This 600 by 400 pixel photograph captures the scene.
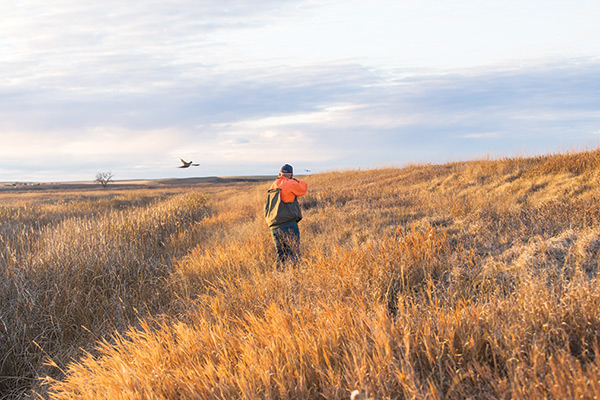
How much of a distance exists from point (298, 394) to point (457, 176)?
14755 millimetres

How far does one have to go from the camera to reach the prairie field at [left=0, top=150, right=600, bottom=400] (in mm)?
2592

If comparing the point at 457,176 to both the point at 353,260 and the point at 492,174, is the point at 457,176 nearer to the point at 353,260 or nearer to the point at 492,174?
the point at 492,174

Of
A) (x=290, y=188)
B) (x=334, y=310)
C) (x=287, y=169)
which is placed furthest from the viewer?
(x=287, y=169)

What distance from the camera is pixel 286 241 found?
22.4 feet

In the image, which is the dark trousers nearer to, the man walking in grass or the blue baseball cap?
the man walking in grass

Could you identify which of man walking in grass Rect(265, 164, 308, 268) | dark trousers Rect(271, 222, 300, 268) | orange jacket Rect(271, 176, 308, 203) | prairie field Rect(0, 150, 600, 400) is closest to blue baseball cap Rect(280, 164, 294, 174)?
man walking in grass Rect(265, 164, 308, 268)

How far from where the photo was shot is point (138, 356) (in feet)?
11.6

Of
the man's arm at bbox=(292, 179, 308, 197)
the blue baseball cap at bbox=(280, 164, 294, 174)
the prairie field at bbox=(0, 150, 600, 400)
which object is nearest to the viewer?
the prairie field at bbox=(0, 150, 600, 400)

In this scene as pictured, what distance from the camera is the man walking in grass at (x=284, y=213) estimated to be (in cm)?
693

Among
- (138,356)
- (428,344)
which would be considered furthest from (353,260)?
(138,356)

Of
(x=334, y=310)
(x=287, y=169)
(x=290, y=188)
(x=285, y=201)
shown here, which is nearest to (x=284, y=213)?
(x=285, y=201)

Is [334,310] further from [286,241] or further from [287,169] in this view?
[287,169]

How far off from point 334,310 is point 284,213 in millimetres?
3587

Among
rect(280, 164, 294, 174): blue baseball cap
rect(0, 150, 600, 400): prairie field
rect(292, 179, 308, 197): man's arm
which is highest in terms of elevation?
rect(280, 164, 294, 174): blue baseball cap
